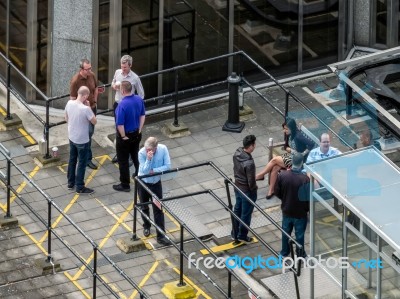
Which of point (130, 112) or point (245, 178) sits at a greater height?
point (130, 112)

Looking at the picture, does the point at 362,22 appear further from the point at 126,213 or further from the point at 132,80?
the point at 126,213

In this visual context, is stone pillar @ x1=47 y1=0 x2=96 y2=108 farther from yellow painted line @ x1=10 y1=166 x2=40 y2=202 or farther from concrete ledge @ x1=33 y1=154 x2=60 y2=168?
yellow painted line @ x1=10 y1=166 x2=40 y2=202

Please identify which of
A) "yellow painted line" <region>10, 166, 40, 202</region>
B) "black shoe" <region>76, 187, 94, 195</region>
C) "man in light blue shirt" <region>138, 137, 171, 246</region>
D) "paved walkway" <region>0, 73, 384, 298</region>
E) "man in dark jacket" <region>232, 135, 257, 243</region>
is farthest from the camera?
"black shoe" <region>76, 187, 94, 195</region>

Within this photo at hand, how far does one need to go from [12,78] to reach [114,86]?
3410mm

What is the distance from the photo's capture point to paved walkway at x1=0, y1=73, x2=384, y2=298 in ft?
89.4

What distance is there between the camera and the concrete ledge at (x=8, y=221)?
2848 cm

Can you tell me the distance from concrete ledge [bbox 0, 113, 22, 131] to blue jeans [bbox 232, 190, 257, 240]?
5.15 metres

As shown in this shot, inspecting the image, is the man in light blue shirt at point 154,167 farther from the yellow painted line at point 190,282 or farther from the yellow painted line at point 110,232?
the yellow painted line at point 110,232

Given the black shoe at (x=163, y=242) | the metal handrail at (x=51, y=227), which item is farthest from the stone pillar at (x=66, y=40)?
the black shoe at (x=163, y=242)

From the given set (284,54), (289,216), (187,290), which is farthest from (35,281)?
(284,54)

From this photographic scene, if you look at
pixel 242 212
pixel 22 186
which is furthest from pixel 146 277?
pixel 22 186

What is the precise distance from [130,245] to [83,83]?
10.9 feet

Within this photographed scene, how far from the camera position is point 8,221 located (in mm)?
28500

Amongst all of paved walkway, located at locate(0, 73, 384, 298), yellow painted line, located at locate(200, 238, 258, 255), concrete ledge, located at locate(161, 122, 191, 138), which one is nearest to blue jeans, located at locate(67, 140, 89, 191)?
paved walkway, located at locate(0, 73, 384, 298)
